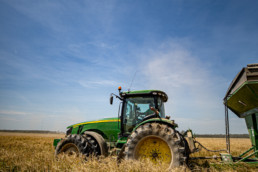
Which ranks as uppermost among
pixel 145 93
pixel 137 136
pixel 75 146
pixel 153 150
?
pixel 145 93

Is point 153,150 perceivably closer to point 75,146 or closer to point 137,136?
point 137,136

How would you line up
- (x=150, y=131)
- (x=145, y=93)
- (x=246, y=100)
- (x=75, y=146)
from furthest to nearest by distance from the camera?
(x=75, y=146), (x=145, y=93), (x=246, y=100), (x=150, y=131)

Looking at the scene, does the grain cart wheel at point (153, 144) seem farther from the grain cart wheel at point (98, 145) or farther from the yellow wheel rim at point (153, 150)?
the grain cart wheel at point (98, 145)

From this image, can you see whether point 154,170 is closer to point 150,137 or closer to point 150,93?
point 150,137

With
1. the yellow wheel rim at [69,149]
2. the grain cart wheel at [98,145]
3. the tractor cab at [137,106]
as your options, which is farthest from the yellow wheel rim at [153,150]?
the yellow wheel rim at [69,149]

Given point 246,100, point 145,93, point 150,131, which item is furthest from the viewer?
point 145,93

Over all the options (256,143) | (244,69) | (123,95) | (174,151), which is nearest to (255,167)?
(256,143)

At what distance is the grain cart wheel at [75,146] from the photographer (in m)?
5.29

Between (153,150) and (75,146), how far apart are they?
278 cm

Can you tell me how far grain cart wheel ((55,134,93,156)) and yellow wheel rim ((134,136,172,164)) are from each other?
184cm

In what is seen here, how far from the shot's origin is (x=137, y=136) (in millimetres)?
4359

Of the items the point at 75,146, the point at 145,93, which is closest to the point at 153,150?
the point at 145,93

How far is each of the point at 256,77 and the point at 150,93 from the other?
2815mm

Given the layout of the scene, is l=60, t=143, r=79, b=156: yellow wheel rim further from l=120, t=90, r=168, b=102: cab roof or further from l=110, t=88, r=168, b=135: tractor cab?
l=120, t=90, r=168, b=102: cab roof
